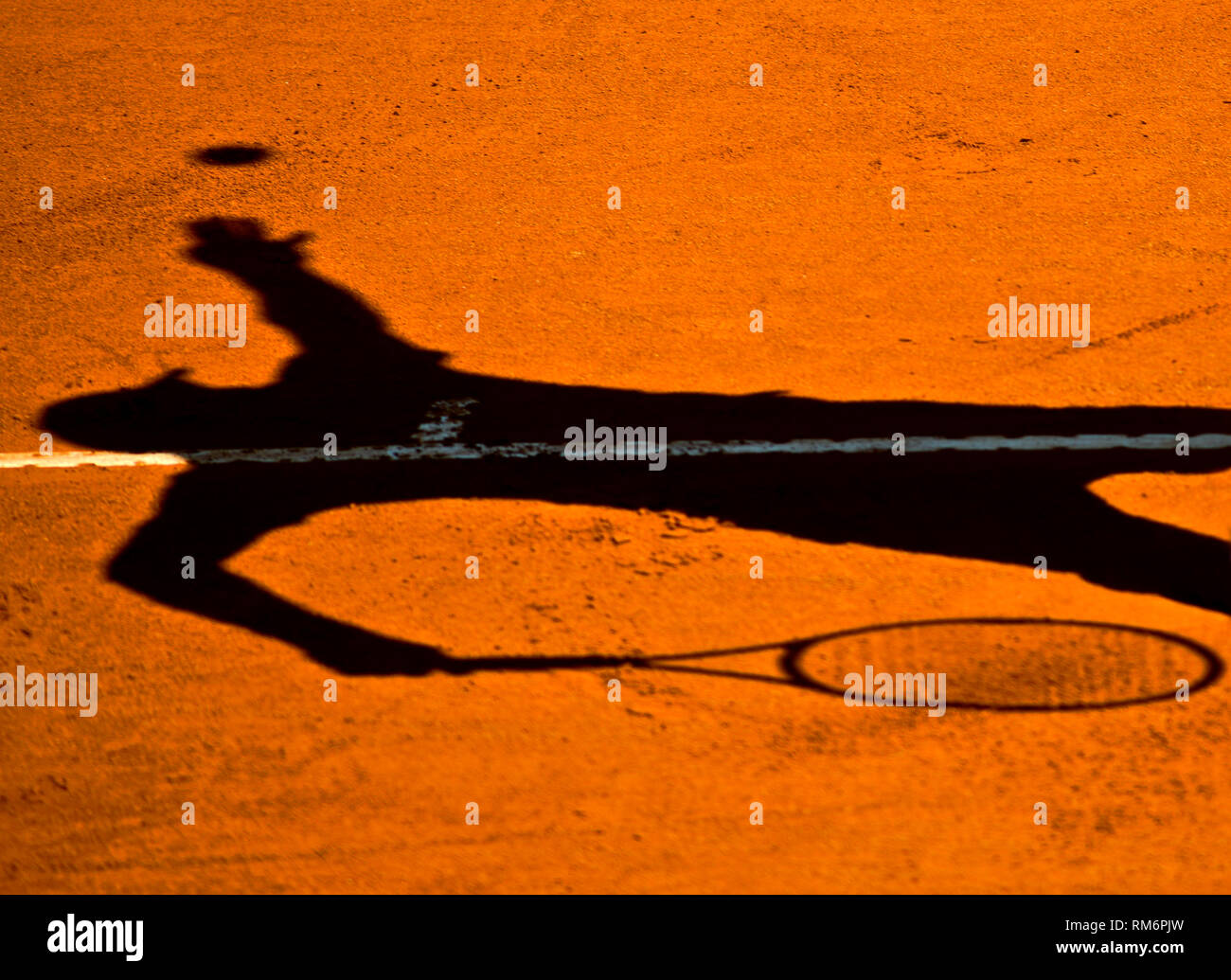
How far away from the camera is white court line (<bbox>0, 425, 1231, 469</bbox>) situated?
6793 millimetres

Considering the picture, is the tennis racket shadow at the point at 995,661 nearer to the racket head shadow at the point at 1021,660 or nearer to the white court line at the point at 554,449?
the racket head shadow at the point at 1021,660

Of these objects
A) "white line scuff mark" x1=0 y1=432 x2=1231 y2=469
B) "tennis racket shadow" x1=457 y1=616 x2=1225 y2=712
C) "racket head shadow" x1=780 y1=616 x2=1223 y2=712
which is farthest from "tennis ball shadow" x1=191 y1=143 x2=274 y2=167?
"racket head shadow" x1=780 y1=616 x2=1223 y2=712

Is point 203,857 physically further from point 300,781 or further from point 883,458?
point 883,458

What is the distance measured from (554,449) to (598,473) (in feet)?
1.16

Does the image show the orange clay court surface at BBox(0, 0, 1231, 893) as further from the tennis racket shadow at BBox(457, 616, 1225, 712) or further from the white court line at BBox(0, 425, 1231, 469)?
the white court line at BBox(0, 425, 1231, 469)

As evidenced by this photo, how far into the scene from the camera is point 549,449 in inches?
275

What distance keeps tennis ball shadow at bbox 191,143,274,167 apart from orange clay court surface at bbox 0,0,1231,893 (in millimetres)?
116

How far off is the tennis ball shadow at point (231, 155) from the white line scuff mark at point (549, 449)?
3637mm

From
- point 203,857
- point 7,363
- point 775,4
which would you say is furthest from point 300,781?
point 775,4

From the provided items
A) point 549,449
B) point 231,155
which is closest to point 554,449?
point 549,449

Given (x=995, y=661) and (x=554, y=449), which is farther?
(x=554, y=449)

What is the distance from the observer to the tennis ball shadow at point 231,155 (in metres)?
9.88

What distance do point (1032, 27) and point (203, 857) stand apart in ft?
31.9

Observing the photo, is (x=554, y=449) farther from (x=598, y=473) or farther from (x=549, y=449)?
(x=598, y=473)
